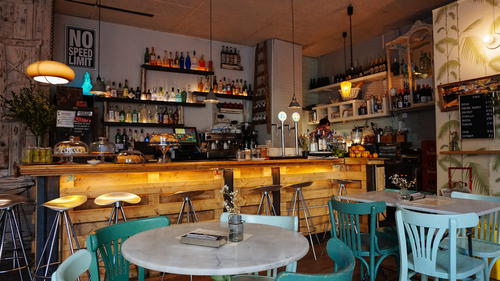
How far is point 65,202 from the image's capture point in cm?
304

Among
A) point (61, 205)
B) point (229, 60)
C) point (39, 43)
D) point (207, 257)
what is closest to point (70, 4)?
point (39, 43)

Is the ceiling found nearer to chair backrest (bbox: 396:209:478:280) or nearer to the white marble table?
the white marble table

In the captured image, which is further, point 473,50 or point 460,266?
point 473,50

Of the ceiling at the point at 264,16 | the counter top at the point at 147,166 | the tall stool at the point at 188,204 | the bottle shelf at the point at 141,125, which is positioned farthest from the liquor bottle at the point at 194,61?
the tall stool at the point at 188,204

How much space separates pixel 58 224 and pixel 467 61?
16.7ft

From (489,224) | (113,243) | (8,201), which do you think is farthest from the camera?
(8,201)

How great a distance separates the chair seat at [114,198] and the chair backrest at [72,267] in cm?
188

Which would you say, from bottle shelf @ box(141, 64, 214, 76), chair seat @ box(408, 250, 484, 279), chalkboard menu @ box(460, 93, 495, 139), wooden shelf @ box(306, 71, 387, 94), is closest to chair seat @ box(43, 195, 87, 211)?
chair seat @ box(408, 250, 484, 279)

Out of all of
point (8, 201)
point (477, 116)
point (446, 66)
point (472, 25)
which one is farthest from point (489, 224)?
point (8, 201)

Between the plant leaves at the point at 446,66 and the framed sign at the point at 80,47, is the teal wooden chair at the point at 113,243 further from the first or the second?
the framed sign at the point at 80,47

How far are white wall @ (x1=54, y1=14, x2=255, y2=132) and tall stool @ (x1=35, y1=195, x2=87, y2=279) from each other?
3.74 metres

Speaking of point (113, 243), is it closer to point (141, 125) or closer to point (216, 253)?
point (216, 253)

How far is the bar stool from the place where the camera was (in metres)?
4.04

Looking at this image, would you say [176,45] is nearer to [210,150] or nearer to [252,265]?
[210,150]
